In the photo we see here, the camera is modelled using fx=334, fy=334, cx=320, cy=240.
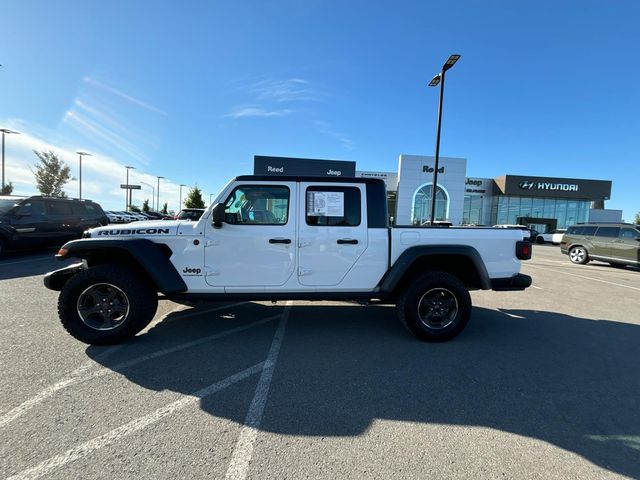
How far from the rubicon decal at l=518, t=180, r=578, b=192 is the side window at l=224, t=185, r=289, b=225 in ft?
134

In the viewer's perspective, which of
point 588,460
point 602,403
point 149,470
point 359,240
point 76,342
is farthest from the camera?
point 359,240

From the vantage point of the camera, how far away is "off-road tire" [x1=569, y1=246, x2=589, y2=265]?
13960 millimetres

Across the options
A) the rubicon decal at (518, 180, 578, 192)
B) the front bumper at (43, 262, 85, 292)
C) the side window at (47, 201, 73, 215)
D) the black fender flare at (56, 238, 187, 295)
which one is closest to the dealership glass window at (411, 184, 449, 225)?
the rubicon decal at (518, 180, 578, 192)

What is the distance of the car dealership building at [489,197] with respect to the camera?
35.8m

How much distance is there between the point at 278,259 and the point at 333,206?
0.96 m

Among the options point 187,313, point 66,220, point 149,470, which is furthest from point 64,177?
point 149,470

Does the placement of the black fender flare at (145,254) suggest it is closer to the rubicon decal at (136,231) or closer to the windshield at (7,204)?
the rubicon decal at (136,231)

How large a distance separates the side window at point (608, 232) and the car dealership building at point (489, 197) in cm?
1993

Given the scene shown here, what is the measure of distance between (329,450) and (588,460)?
1.72 m

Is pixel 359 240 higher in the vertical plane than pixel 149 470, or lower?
higher

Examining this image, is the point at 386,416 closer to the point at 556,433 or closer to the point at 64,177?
the point at 556,433

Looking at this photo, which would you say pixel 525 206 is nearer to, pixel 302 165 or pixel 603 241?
pixel 603 241

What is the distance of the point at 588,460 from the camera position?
7.27ft

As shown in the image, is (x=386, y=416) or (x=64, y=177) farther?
(x=64, y=177)
